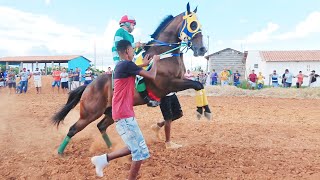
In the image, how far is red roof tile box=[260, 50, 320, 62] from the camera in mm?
43388

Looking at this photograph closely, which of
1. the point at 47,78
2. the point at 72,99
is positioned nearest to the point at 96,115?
the point at 72,99

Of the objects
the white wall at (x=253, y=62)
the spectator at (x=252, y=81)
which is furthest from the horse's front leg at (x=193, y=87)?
the white wall at (x=253, y=62)

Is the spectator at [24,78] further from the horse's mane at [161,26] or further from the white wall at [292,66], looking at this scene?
the white wall at [292,66]

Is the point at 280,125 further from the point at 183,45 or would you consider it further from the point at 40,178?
the point at 40,178

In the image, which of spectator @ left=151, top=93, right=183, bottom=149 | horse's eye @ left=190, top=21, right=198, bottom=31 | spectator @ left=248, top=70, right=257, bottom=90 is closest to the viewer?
horse's eye @ left=190, top=21, right=198, bottom=31

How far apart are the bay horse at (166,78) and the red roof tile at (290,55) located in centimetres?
3861

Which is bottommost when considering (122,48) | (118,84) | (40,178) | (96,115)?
(40,178)

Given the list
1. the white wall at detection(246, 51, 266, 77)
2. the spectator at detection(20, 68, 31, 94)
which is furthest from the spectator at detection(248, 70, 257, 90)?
the white wall at detection(246, 51, 266, 77)

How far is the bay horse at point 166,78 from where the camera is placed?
6426 mm

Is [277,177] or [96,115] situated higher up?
[96,115]

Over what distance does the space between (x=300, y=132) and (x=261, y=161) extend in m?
3.39

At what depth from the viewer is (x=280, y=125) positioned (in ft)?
33.3

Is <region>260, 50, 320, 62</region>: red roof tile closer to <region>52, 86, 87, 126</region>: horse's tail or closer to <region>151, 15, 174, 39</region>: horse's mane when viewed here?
<region>151, 15, 174, 39</region>: horse's mane

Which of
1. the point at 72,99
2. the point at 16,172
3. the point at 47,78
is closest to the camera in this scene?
the point at 16,172
